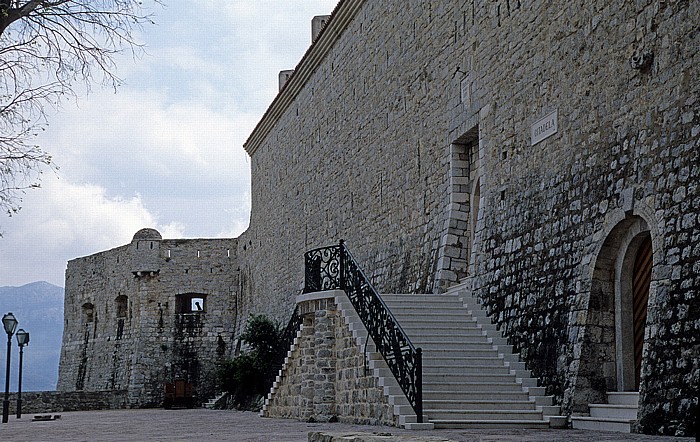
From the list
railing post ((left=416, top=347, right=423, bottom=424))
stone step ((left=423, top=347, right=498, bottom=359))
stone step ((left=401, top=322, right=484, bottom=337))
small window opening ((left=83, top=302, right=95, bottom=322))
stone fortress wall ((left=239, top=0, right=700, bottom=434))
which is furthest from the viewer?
small window opening ((left=83, top=302, right=95, bottom=322))

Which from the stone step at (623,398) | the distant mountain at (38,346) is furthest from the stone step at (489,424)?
the distant mountain at (38,346)

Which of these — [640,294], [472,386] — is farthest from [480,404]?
[640,294]

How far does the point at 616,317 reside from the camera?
36.9 ft

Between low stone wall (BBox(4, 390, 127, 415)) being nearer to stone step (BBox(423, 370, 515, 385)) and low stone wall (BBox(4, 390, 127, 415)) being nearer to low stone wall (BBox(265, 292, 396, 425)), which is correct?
low stone wall (BBox(265, 292, 396, 425))

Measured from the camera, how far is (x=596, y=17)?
11.8 m

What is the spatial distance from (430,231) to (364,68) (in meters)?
5.58

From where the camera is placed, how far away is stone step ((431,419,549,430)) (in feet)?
36.2

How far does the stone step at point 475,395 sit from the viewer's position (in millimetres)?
11891

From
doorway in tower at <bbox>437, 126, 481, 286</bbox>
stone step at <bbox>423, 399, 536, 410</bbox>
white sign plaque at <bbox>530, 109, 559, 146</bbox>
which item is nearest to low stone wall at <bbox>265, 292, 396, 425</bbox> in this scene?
stone step at <bbox>423, 399, 536, 410</bbox>

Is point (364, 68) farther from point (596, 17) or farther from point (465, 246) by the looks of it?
point (596, 17)

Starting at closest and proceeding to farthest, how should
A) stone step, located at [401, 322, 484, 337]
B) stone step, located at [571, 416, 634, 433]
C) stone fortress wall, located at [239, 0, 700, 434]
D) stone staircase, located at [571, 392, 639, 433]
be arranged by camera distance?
stone fortress wall, located at [239, 0, 700, 434] < stone step, located at [571, 416, 634, 433] < stone staircase, located at [571, 392, 639, 433] < stone step, located at [401, 322, 484, 337]

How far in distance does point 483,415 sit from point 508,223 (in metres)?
3.45

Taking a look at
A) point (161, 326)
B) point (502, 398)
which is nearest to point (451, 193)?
point (502, 398)

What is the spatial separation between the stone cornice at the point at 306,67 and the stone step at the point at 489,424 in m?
12.4
